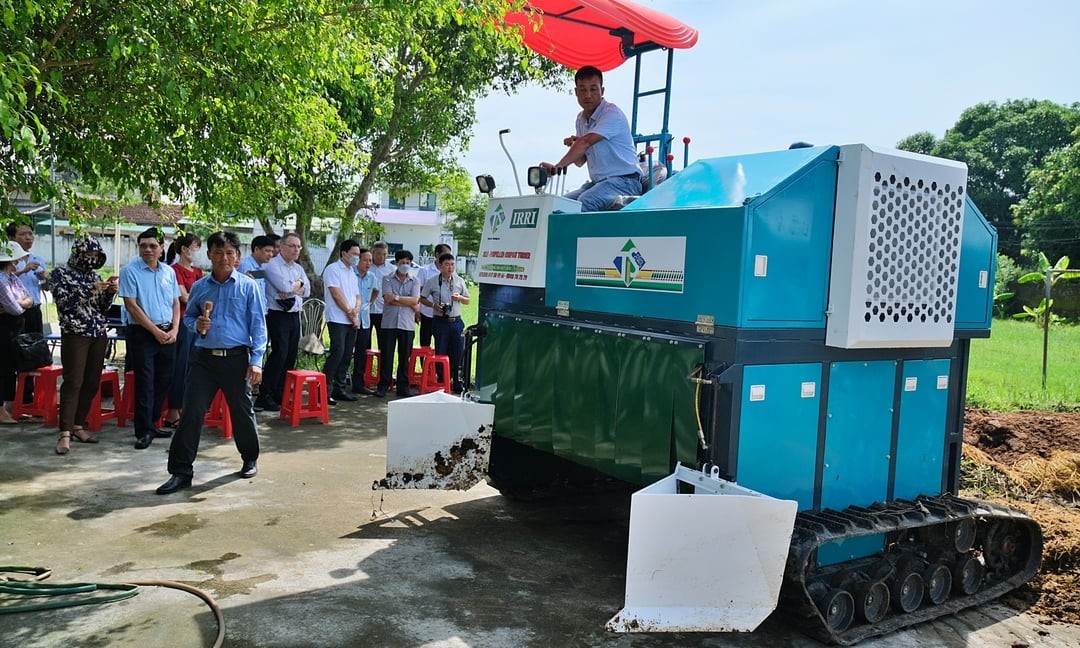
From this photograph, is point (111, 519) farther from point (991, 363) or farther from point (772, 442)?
A: point (991, 363)

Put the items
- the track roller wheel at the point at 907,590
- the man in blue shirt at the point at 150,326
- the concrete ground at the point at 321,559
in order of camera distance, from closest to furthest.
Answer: the concrete ground at the point at 321,559, the track roller wheel at the point at 907,590, the man in blue shirt at the point at 150,326

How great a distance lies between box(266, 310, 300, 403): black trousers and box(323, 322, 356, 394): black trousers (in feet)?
1.78

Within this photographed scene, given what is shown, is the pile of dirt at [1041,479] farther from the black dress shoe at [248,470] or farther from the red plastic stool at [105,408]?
the red plastic stool at [105,408]

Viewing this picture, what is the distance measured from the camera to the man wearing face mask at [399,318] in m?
11.1

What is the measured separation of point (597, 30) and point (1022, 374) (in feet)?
A: 37.2

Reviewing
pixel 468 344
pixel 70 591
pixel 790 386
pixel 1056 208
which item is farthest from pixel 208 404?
pixel 1056 208

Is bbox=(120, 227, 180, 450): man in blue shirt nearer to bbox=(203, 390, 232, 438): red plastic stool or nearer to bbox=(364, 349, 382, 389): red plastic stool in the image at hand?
bbox=(203, 390, 232, 438): red plastic stool

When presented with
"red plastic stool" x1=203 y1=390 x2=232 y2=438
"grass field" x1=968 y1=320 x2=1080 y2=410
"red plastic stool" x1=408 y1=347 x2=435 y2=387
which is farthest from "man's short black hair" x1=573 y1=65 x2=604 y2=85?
"grass field" x1=968 y1=320 x2=1080 y2=410

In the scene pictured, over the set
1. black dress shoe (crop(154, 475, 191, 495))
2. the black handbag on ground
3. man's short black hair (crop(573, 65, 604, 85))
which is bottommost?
black dress shoe (crop(154, 475, 191, 495))

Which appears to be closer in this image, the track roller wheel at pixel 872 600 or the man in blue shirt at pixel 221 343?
the track roller wheel at pixel 872 600

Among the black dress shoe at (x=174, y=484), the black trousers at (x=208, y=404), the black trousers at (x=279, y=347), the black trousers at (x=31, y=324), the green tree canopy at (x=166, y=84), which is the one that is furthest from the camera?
the black trousers at (x=279, y=347)

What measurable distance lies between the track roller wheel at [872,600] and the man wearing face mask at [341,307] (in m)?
7.08

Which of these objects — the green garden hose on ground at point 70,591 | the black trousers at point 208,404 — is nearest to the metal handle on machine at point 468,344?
the black trousers at point 208,404

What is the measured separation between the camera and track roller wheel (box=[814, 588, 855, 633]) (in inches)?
171
